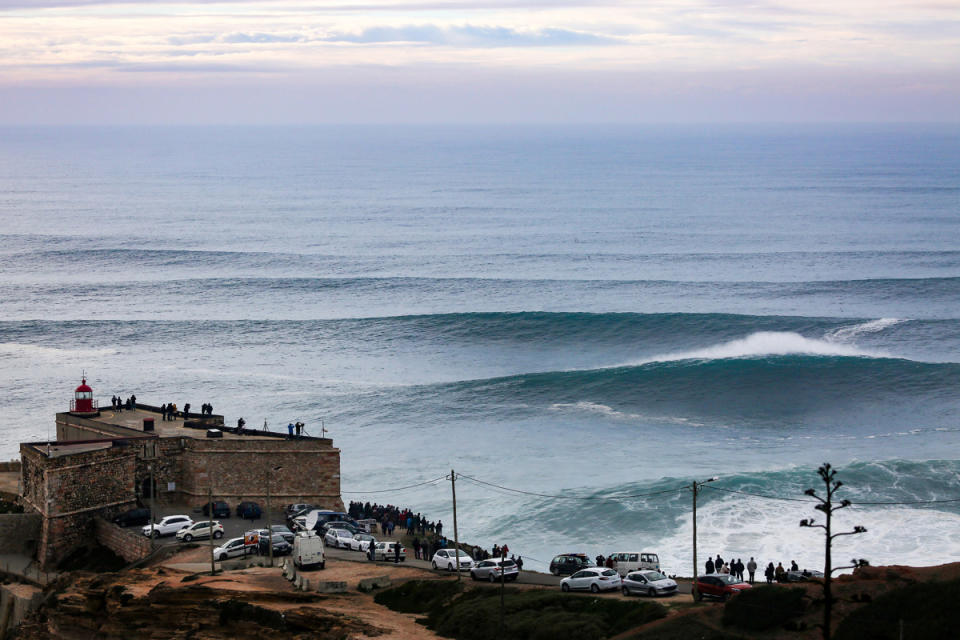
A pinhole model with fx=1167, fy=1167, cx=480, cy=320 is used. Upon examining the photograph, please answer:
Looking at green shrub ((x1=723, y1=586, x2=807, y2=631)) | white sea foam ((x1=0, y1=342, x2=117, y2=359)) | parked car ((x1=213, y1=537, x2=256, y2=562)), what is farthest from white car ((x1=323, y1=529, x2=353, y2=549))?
white sea foam ((x1=0, y1=342, x2=117, y2=359))

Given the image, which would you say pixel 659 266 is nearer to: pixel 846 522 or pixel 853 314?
pixel 853 314

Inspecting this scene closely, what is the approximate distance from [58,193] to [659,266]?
3525 inches

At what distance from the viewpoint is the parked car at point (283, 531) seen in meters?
31.4

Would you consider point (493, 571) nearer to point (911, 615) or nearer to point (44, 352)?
point (911, 615)

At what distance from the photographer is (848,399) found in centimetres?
5216

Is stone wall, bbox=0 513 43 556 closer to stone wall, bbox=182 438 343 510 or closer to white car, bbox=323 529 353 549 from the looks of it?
stone wall, bbox=182 438 343 510

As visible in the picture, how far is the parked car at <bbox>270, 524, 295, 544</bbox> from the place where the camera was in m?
31.4

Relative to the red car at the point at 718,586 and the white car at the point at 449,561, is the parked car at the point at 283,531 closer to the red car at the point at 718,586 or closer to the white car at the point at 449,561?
the white car at the point at 449,561

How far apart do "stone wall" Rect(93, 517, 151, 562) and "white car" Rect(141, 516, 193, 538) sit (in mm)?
348

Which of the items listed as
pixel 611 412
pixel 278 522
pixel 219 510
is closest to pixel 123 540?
pixel 219 510

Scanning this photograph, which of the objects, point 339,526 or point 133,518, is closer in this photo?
point 339,526

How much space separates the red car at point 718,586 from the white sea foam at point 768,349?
3418 cm

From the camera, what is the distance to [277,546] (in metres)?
31.1

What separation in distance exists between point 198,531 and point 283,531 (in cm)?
240
